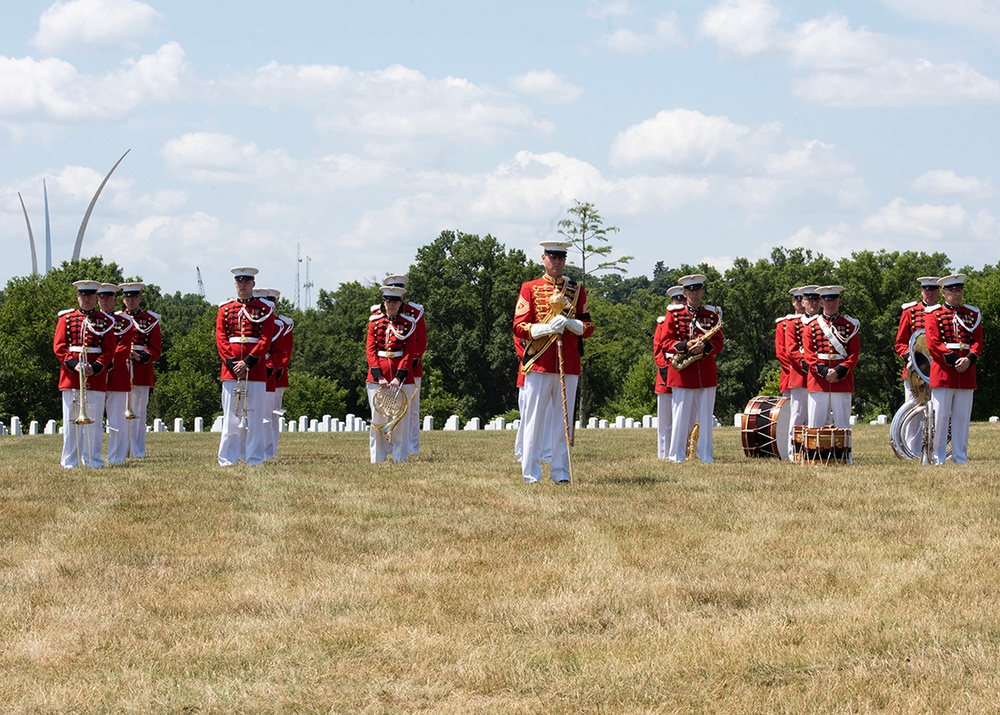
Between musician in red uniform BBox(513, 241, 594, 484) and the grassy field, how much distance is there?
0.81 m

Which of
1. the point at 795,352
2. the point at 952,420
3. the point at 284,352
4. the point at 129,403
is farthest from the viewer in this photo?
the point at 129,403

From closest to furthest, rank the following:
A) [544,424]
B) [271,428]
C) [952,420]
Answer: [544,424]
[952,420]
[271,428]

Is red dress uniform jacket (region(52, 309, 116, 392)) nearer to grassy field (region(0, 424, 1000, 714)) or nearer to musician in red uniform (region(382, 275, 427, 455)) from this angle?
musician in red uniform (region(382, 275, 427, 455))

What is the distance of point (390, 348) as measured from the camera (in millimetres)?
18328

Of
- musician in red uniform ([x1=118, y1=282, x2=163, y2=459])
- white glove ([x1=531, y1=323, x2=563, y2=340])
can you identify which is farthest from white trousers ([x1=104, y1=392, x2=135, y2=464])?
white glove ([x1=531, y1=323, x2=563, y2=340])

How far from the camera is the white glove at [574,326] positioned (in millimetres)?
14080

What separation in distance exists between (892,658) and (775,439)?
502 inches

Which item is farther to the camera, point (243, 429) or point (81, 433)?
point (81, 433)

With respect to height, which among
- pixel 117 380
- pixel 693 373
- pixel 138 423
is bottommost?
pixel 138 423

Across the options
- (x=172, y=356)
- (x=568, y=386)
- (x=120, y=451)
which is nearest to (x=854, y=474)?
(x=568, y=386)

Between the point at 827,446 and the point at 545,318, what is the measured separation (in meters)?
5.13

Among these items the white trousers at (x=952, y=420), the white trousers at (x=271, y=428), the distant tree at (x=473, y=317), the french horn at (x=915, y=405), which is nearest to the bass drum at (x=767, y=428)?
the french horn at (x=915, y=405)

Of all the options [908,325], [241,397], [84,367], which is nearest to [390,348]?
[241,397]

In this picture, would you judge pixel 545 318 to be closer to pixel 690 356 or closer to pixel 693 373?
pixel 690 356
